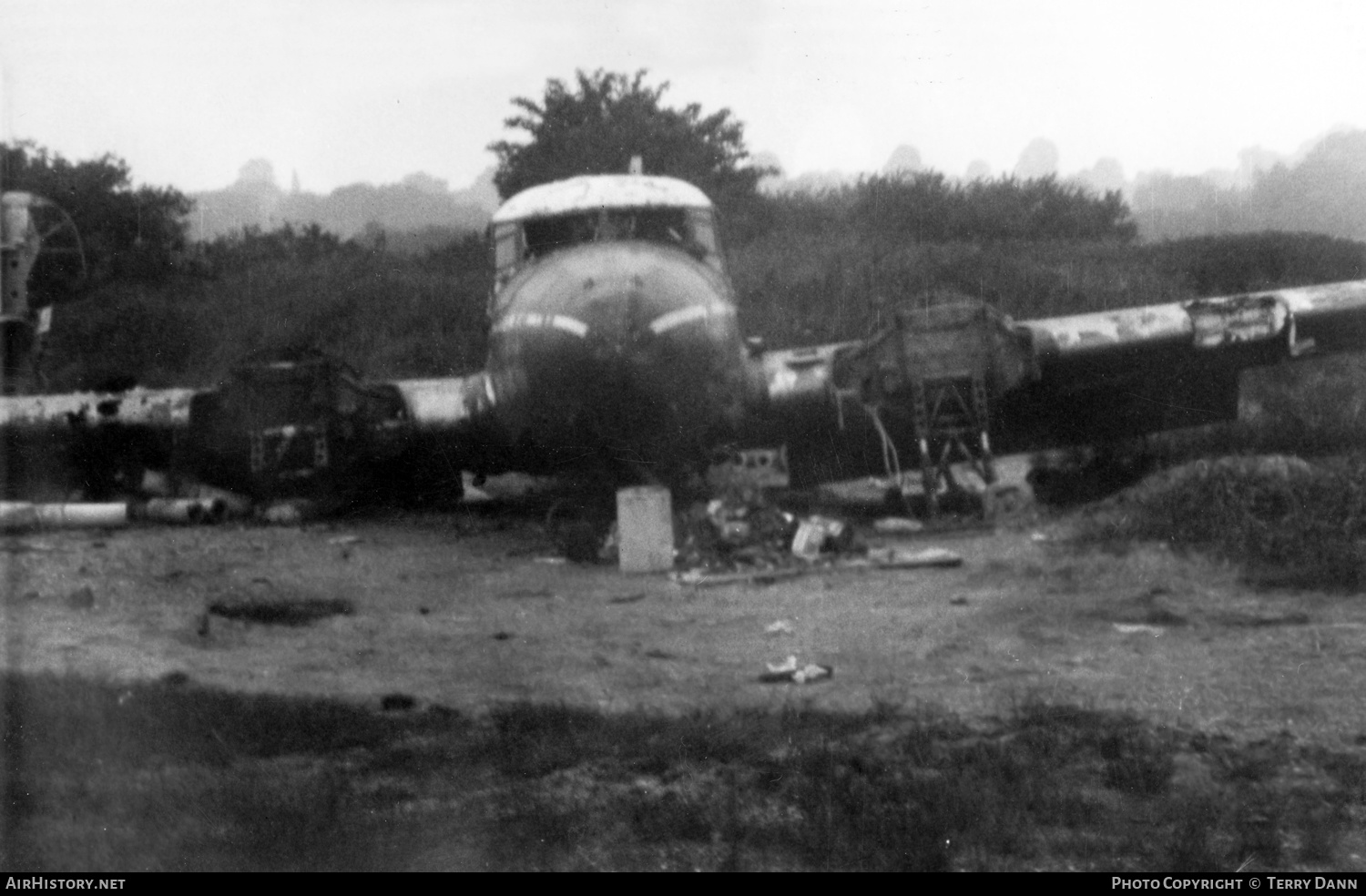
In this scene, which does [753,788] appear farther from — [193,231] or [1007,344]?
[193,231]

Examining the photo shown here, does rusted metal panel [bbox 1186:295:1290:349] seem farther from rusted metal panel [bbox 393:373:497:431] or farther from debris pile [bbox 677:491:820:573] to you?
rusted metal panel [bbox 393:373:497:431]

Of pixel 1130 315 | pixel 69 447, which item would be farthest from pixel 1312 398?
pixel 69 447

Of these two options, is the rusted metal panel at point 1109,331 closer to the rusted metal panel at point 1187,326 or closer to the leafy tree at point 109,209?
the rusted metal panel at point 1187,326

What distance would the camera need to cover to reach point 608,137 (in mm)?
24125

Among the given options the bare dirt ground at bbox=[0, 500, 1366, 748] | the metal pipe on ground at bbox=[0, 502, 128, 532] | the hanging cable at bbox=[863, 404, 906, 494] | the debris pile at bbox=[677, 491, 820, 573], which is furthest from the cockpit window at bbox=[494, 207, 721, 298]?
the metal pipe on ground at bbox=[0, 502, 128, 532]

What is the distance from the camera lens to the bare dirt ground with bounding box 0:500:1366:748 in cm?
541

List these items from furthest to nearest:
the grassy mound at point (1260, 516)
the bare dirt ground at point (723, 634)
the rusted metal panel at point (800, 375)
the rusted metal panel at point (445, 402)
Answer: the rusted metal panel at point (445, 402) < the rusted metal panel at point (800, 375) < the grassy mound at point (1260, 516) < the bare dirt ground at point (723, 634)

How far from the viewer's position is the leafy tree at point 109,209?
77.4 feet

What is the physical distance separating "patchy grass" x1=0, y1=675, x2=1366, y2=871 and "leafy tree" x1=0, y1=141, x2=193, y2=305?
19.7m

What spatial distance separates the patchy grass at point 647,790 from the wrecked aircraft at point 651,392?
4.02 meters

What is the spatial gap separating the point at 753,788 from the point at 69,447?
32.1 feet

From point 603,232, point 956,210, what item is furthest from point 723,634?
point 956,210

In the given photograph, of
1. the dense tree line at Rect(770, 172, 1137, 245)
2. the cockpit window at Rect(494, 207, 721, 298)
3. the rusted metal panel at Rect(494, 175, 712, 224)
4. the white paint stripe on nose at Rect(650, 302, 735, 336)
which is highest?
the dense tree line at Rect(770, 172, 1137, 245)

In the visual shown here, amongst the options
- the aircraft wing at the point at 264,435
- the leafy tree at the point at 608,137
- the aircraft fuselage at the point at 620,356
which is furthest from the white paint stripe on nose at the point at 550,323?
the leafy tree at the point at 608,137
